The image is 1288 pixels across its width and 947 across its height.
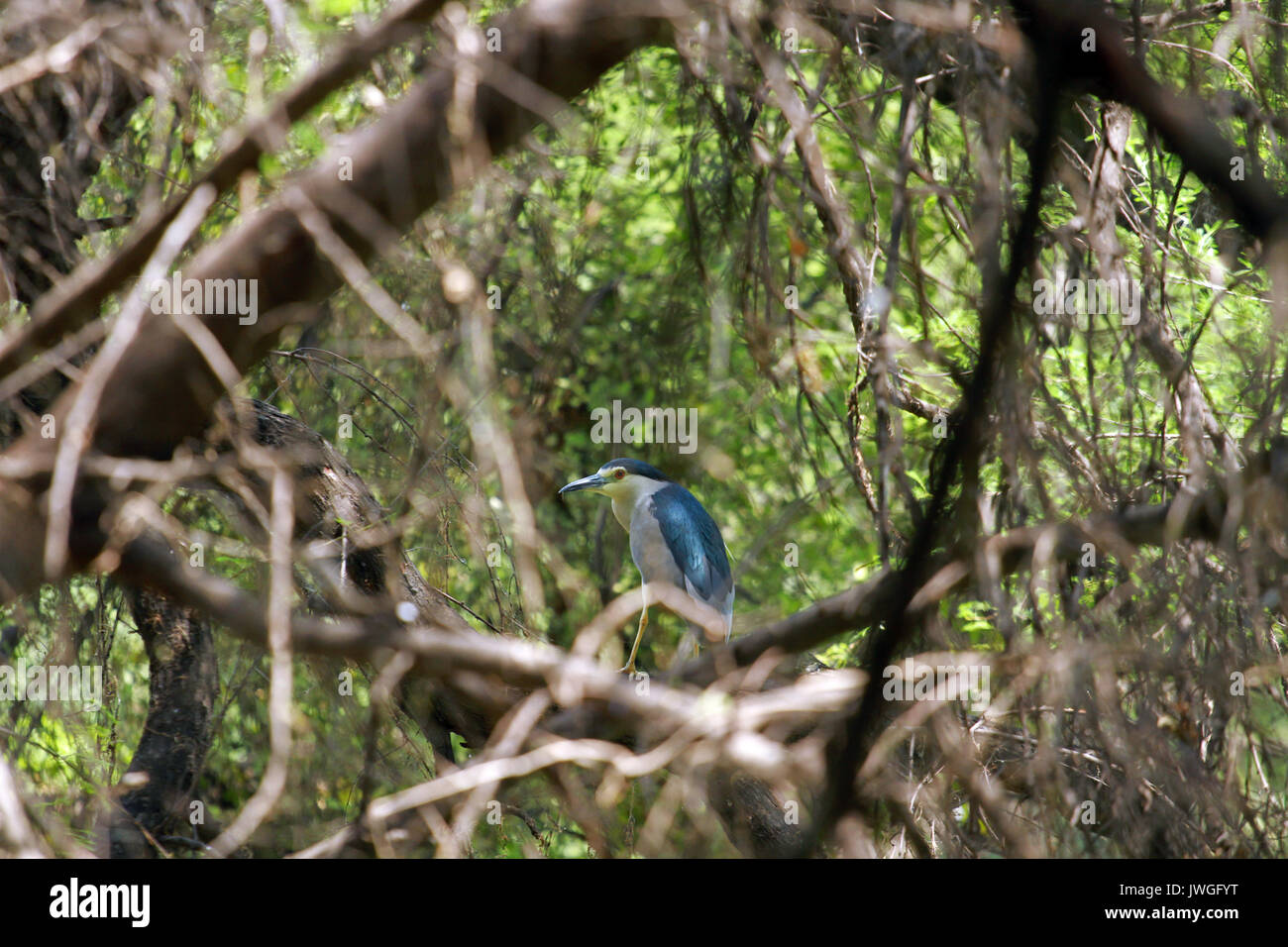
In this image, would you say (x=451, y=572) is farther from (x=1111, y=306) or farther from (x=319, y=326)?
(x=1111, y=306)

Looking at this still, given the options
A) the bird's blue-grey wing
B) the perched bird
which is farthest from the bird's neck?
the bird's blue-grey wing

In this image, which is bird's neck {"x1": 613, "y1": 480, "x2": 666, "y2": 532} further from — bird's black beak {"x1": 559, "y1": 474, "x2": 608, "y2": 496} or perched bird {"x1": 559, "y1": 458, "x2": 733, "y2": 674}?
bird's black beak {"x1": 559, "y1": 474, "x2": 608, "y2": 496}

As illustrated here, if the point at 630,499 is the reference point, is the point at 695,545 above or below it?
below

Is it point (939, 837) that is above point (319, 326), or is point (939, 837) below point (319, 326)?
below

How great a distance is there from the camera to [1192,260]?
Result: 310cm

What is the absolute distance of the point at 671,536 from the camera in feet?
16.7

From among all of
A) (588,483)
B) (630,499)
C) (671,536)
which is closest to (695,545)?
(671,536)

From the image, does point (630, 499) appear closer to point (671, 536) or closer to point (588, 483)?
point (588, 483)

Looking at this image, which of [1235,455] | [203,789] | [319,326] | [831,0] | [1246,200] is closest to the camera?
[1246,200]

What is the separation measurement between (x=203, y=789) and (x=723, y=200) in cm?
373

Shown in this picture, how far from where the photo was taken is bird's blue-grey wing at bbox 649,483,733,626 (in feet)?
16.7

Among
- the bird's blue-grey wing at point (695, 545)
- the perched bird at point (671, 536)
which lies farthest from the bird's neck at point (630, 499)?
the bird's blue-grey wing at point (695, 545)

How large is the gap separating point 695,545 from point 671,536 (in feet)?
0.41
